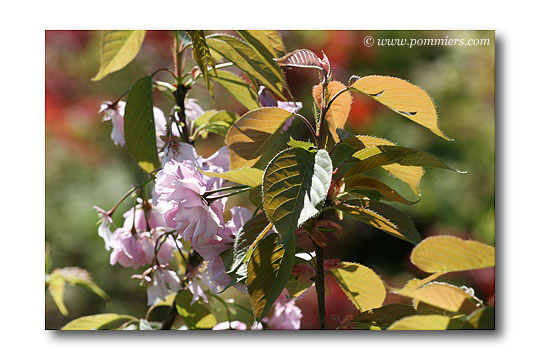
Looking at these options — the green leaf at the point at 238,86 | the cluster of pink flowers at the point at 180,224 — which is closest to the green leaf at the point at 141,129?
the cluster of pink flowers at the point at 180,224

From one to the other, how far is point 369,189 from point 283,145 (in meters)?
1.09

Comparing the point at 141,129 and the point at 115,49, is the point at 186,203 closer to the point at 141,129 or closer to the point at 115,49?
the point at 141,129

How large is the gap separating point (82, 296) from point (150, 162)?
3.43ft

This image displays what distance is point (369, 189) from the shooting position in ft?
2.24

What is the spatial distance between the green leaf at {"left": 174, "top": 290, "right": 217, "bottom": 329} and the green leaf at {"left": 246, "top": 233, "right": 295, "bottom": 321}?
26cm

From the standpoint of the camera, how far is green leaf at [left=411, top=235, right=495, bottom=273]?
55cm

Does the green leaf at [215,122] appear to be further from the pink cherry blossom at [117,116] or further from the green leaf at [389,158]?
the green leaf at [389,158]

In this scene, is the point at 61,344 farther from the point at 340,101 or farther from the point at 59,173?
the point at 59,173

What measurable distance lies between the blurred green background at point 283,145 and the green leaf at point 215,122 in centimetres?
64

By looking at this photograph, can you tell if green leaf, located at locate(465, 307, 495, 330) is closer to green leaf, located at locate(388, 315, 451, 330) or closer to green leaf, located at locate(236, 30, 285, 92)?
green leaf, located at locate(388, 315, 451, 330)
